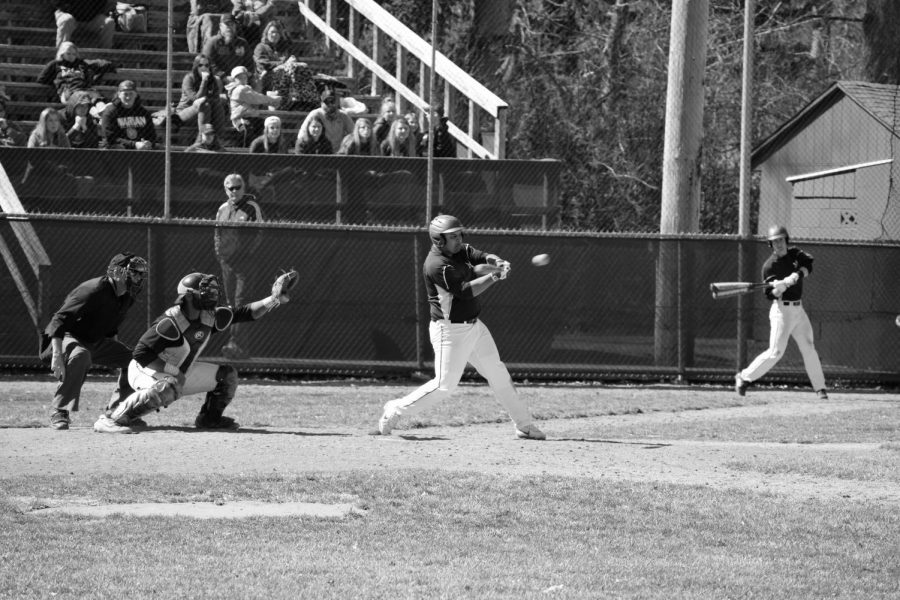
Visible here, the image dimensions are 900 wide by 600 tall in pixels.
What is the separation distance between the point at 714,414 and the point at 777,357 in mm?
1327

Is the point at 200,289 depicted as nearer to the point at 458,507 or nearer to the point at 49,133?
the point at 458,507

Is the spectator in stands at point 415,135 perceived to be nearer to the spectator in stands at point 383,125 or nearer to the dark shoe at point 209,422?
the spectator in stands at point 383,125

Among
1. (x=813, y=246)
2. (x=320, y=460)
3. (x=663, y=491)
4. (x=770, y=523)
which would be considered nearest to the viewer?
(x=770, y=523)

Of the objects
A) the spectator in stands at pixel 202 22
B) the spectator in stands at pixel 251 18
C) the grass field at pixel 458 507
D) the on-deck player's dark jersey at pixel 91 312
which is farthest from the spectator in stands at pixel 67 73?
the on-deck player's dark jersey at pixel 91 312

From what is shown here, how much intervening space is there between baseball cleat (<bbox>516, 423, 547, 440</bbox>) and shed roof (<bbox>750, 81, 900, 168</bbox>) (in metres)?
10.1

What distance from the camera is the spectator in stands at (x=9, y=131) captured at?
54.4 feet

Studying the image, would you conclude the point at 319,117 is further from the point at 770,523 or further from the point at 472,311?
the point at 770,523

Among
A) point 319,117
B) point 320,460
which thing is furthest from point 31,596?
point 319,117

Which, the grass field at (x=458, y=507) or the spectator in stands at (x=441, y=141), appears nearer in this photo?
the grass field at (x=458, y=507)

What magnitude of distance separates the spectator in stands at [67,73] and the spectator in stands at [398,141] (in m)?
3.75

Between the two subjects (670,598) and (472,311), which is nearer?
(670,598)

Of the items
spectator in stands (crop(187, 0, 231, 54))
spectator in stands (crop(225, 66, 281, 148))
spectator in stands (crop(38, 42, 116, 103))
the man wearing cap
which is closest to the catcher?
the man wearing cap

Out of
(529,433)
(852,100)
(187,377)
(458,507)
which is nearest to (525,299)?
(529,433)

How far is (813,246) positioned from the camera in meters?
15.6
